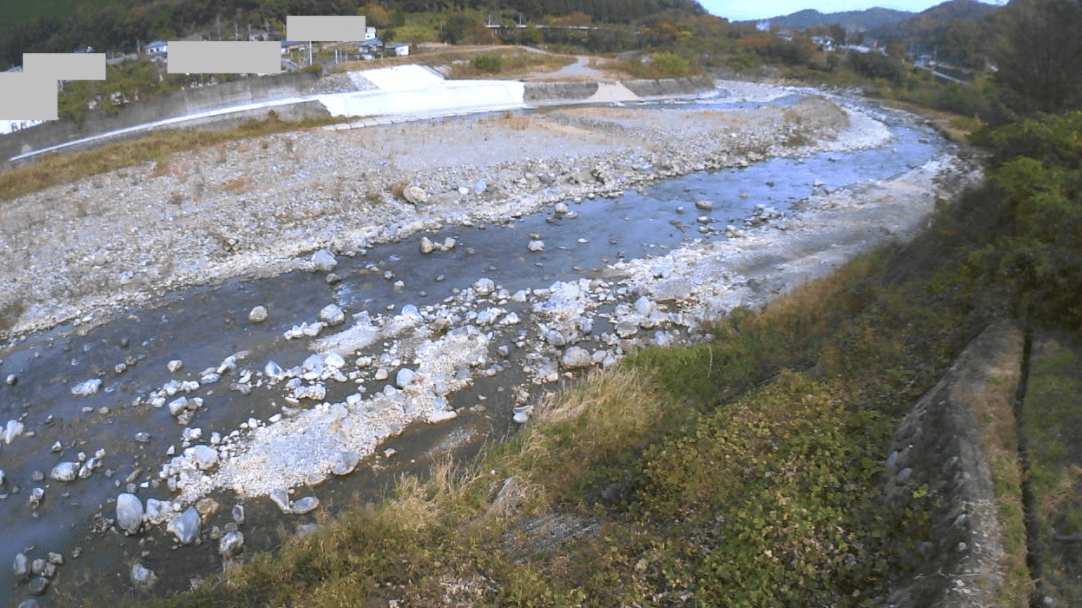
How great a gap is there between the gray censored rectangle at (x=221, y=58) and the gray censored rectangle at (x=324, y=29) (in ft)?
42.0

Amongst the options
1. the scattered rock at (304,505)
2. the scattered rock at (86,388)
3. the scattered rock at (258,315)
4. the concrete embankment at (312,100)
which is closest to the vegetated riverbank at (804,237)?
the scattered rock at (304,505)

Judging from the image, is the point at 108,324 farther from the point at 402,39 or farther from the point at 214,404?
the point at 402,39

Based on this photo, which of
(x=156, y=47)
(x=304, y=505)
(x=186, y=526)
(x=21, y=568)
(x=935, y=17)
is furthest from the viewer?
(x=935, y=17)

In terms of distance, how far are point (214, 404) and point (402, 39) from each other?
49.8 metres

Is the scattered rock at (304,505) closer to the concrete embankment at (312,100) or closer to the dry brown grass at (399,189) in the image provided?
the dry brown grass at (399,189)

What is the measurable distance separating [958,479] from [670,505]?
2.18 metres

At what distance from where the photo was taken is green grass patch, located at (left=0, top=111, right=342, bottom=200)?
17.1 metres

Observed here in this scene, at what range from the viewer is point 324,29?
4559 cm

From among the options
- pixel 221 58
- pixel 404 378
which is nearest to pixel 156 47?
pixel 221 58

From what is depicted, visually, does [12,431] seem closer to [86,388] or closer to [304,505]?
[86,388]

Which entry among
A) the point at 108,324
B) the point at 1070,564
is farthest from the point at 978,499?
the point at 108,324

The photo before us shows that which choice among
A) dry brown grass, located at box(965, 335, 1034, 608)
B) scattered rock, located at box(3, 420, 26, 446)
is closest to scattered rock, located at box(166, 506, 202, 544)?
scattered rock, located at box(3, 420, 26, 446)

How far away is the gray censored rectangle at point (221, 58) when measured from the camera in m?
30.0

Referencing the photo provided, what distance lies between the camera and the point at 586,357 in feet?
31.3
